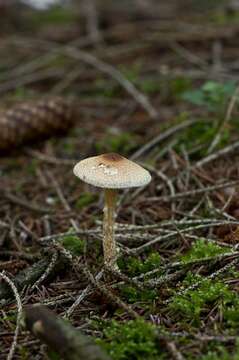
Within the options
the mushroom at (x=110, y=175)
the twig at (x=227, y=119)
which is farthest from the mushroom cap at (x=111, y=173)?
the twig at (x=227, y=119)

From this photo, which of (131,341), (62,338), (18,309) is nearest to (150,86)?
(18,309)

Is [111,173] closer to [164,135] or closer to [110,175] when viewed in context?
[110,175]

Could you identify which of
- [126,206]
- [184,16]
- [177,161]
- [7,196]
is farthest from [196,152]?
[184,16]

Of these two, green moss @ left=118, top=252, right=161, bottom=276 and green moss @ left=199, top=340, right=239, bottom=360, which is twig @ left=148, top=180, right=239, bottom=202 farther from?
green moss @ left=199, top=340, right=239, bottom=360

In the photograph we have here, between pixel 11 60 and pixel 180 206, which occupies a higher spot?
pixel 11 60

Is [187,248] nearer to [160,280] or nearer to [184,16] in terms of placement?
[160,280]

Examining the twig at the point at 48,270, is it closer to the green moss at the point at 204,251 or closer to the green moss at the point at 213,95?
the green moss at the point at 204,251

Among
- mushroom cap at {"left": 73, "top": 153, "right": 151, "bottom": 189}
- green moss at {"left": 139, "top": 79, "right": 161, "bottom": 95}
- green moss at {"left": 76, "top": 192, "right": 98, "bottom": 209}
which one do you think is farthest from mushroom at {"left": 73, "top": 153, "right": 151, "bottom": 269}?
green moss at {"left": 139, "top": 79, "right": 161, "bottom": 95}
